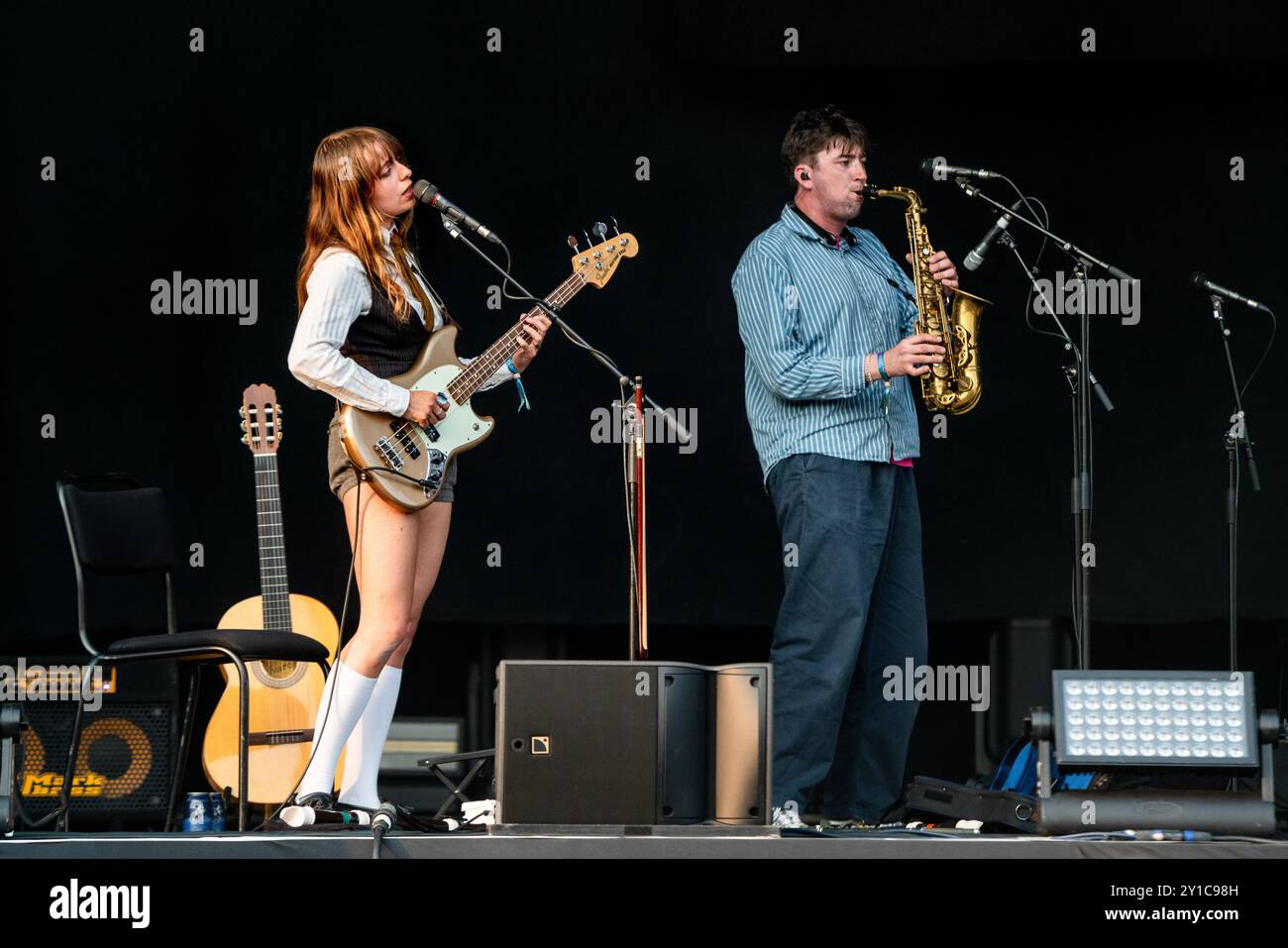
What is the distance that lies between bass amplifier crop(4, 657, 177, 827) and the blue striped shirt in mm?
1926

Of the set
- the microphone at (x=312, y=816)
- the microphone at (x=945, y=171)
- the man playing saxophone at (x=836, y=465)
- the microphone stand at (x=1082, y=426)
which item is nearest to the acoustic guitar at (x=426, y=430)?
the man playing saxophone at (x=836, y=465)

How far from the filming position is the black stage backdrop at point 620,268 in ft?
19.7

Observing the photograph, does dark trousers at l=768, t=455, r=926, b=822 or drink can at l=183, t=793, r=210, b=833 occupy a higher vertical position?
dark trousers at l=768, t=455, r=926, b=822

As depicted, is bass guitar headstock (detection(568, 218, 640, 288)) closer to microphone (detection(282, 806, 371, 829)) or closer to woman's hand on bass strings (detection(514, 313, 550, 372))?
woman's hand on bass strings (detection(514, 313, 550, 372))

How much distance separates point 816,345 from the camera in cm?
487

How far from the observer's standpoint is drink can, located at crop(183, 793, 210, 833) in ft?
16.5

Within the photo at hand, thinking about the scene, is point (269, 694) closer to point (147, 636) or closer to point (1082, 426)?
point (147, 636)

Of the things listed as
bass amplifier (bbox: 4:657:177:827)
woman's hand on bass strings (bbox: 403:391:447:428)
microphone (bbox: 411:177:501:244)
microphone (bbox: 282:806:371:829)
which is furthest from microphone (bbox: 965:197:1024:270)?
bass amplifier (bbox: 4:657:177:827)
